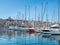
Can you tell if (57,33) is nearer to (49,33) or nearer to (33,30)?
(49,33)

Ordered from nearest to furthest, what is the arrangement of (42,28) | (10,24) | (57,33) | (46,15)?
(46,15) → (57,33) → (42,28) → (10,24)

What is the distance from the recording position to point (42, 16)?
2466 cm

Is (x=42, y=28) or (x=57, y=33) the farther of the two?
(x=42, y=28)

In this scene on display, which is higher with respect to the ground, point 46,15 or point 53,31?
point 46,15

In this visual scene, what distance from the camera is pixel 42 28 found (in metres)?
34.5

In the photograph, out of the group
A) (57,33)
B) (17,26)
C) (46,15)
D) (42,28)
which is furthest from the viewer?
(17,26)

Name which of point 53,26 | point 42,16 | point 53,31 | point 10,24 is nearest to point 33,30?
point 53,26

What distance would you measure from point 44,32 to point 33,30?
754 centimetres

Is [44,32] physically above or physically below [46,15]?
below

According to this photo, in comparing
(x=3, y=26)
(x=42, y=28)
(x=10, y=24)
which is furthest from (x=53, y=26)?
(x=3, y=26)

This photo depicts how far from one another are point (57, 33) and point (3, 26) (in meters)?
37.2

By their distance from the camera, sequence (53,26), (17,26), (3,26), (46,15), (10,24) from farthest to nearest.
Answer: (3,26), (10,24), (17,26), (53,26), (46,15)

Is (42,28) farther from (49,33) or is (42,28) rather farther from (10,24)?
(10,24)

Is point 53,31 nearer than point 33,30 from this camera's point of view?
Yes
